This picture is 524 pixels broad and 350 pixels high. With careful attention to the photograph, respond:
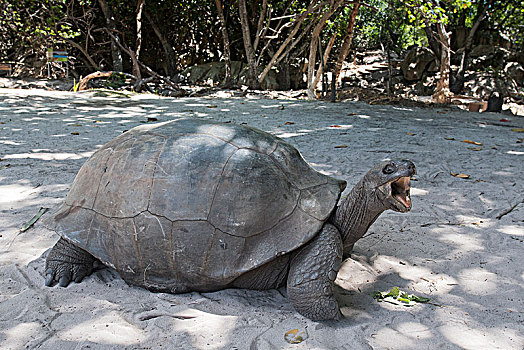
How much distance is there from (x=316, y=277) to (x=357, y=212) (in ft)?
1.48

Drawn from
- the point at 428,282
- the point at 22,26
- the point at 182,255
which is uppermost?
the point at 22,26

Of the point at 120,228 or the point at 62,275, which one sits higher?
the point at 120,228

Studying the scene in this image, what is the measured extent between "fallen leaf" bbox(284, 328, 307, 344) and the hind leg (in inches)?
51.4

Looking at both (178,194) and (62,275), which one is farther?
(62,275)

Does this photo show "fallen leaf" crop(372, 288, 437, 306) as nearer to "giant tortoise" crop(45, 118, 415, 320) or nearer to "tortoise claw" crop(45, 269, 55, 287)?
"giant tortoise" crop(45, 118, 415, 320)

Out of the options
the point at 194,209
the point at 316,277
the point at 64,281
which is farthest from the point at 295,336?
the point at 64,281

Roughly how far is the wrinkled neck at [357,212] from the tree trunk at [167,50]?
1558 cm

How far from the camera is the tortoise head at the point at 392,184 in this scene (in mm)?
2199

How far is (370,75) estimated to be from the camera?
19500 mm

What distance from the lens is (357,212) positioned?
2396mm

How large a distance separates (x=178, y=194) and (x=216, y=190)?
21 cm

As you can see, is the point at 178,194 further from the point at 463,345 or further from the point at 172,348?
the point at 463,345

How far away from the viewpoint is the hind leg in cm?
247

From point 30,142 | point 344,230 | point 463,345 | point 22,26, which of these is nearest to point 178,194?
point 344,230
